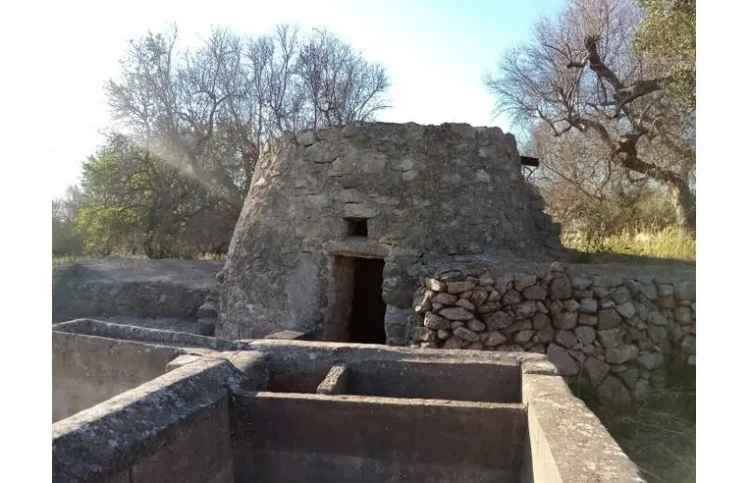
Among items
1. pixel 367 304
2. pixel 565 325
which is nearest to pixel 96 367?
pixel 565 325

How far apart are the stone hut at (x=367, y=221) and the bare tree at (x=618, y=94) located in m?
3.40

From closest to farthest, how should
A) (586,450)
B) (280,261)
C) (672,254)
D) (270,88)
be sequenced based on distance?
(586,450) → (280,261) → (672,254) → (270,88)

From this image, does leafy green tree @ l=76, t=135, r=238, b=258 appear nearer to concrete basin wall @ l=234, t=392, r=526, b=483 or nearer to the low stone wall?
the low stone wall

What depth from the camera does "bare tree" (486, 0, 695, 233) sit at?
340 inches

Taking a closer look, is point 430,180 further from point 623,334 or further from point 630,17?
point 630,17

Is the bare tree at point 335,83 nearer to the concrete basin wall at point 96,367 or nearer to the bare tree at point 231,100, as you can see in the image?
the bare tree at point 231,100

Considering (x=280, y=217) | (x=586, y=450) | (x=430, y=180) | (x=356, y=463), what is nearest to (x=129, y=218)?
(x=280, y=217)

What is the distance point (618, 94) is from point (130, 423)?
1070cm


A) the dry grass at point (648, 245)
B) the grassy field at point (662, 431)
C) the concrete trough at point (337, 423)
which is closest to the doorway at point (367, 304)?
the dry grass at point (648, 245)

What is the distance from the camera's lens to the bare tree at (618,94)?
340 inches

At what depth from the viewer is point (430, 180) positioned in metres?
6.26

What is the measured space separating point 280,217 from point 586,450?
17.4 feet

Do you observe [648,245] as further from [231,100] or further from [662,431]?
[231,100]

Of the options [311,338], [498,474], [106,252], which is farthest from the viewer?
[106,252]
